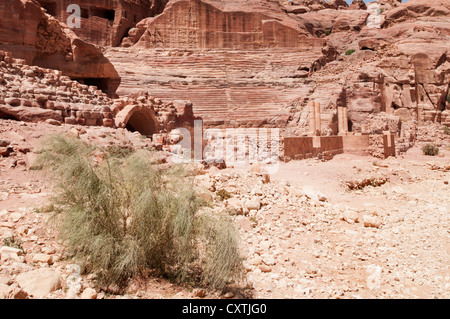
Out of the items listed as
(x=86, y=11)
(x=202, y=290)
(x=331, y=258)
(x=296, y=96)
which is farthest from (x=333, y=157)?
(x=86, y=11)

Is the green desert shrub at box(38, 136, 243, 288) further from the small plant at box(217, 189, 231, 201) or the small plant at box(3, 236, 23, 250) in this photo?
the small plant at box(217, 189, 231, 201)

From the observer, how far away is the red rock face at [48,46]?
1188 centimetres

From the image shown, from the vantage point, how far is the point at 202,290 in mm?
3969

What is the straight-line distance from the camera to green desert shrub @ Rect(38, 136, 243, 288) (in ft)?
12.6

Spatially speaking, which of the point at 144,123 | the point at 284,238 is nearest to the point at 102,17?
the point at 144,123

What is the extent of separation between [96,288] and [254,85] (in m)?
23.9

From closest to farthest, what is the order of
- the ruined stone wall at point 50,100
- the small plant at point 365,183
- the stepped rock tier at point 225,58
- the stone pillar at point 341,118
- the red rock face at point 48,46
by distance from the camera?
the ruined stone wall at point 50,100 < the small plant at point 365,183 < the red rock face at point 48,46 < the stone pillar at point 341,118 < the stepped rock tier at point 225,58

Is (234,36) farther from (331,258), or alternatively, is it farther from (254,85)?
(331,258)

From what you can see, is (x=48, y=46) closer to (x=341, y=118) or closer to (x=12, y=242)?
(x=12, y=242)

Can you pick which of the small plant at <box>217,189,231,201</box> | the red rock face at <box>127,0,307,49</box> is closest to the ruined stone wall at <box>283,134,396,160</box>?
the small plant at <box>217,189,231,201</box>

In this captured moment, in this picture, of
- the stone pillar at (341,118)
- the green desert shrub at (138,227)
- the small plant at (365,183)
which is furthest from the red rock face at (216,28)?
the green desert shrub at (138,227)

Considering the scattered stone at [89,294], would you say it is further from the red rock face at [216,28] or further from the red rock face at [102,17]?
the red rock face at [216,28]

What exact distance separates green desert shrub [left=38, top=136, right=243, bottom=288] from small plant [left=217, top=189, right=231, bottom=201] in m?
2.48

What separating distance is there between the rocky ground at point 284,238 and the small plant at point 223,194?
147 mm
